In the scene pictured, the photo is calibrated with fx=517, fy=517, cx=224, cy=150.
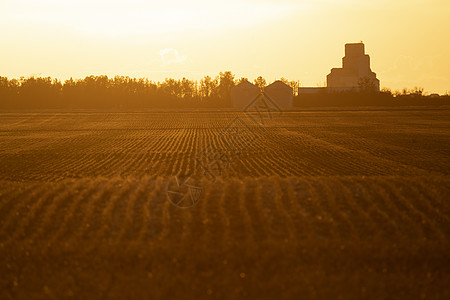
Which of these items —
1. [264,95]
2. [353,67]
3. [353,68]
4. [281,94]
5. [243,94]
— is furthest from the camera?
[353,67]

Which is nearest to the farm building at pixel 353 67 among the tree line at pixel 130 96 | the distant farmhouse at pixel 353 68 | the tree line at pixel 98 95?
the distant farmhouse at pixel 353 68

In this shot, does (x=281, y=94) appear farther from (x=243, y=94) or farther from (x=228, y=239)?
(x=228, y=239)

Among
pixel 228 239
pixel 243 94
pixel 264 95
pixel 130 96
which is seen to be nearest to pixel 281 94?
pixel 264 95

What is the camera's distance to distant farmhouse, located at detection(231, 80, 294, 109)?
101 meters

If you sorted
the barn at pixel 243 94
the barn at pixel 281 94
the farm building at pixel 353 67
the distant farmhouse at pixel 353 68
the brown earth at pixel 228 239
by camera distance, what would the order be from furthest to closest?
1. the farm building at pixel 353 67
2. the distant farmhouse at pixel 353 68
3. the barn at pixel 243 94
4. the barn at pixel 281 94
5. the brown earth at pixel 228 239

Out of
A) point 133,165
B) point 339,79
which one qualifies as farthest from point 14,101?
point 133,165

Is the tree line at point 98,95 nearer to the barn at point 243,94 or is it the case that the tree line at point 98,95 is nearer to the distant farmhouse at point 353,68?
the barn at point 243,94

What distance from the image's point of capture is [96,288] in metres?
8.17

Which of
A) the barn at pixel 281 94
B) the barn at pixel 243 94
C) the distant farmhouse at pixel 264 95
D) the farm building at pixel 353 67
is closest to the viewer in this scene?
the barn at pixel 281 94

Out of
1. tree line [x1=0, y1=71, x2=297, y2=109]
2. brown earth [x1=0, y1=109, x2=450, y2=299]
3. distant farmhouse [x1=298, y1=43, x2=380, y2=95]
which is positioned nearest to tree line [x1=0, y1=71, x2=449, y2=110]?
tree line [x1=0, y1=71, x2=297, y2=109]

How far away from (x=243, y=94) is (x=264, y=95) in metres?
5.18

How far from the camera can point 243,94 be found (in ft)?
341

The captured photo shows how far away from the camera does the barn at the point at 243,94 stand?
103 meters

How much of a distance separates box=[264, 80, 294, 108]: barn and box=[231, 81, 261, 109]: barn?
113 inches
